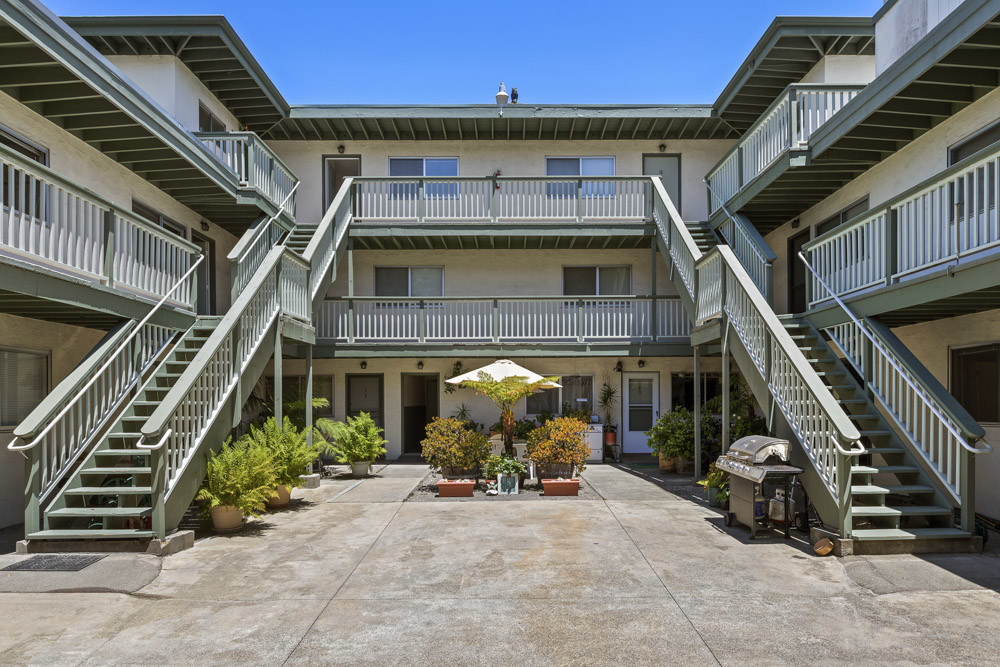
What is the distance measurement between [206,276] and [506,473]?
8.80 metres

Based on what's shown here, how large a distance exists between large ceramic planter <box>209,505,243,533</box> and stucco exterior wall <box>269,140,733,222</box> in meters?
11.0

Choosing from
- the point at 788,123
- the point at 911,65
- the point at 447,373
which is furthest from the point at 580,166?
the point at 911,65

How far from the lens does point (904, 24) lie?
1110 cm

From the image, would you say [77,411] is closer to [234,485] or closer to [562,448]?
[234,485]

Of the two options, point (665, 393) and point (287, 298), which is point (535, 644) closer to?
point (287, 298)

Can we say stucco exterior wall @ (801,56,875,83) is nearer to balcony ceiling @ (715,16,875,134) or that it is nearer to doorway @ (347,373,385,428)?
balcony ceiling @ (715,16,875,134)

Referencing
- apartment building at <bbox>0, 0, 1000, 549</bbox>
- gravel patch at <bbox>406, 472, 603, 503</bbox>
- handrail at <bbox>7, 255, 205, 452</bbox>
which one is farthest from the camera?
gravel patch at <bbox>406, 472, 603, 503</bbox>

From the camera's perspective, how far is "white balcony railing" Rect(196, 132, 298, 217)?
13.4 metres

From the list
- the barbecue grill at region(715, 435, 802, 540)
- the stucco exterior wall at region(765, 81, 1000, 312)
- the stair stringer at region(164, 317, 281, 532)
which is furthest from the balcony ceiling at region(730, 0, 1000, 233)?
the stair stringer at region(164, 317, 281, 532)

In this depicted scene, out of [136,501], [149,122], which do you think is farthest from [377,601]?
[149,122]

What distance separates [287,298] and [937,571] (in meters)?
10.3

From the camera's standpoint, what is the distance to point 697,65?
15.6 m

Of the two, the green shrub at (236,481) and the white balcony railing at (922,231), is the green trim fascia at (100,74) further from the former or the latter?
the white balcony railing at (922,231)

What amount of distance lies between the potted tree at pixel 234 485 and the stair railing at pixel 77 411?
1570mm
